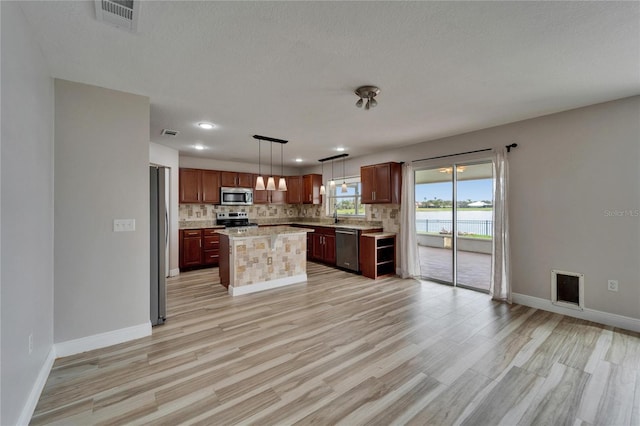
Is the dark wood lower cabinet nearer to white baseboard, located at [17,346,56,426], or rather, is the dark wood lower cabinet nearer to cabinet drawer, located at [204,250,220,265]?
cabinet drawer, located at [204,250,220,265]

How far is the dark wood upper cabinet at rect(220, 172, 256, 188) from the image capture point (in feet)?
21.1

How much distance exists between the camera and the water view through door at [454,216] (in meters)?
4.37

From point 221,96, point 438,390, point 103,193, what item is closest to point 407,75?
point 221,96

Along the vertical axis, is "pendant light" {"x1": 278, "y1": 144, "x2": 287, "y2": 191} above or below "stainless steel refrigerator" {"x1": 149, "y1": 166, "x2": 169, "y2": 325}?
above

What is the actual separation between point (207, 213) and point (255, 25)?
536cm

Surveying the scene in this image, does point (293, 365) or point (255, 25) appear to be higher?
point (255, 25)

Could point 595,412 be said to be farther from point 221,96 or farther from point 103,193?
point 103,193

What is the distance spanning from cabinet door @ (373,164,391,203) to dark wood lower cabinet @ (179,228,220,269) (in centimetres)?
346

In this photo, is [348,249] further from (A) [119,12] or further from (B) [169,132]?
(A) [119,12]

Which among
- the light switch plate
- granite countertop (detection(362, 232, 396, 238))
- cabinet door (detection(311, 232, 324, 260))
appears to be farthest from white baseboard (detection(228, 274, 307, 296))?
the light switch plate

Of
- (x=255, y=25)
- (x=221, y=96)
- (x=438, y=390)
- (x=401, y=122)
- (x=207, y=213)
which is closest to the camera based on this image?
(x=255, y=25)

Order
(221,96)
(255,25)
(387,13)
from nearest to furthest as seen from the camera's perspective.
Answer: (387,13) < (255,25) < (221,96)

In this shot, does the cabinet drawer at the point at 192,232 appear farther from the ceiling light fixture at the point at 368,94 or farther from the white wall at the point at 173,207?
the ceiling light fixture at the point at 368,94

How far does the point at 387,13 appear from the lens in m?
1.64
